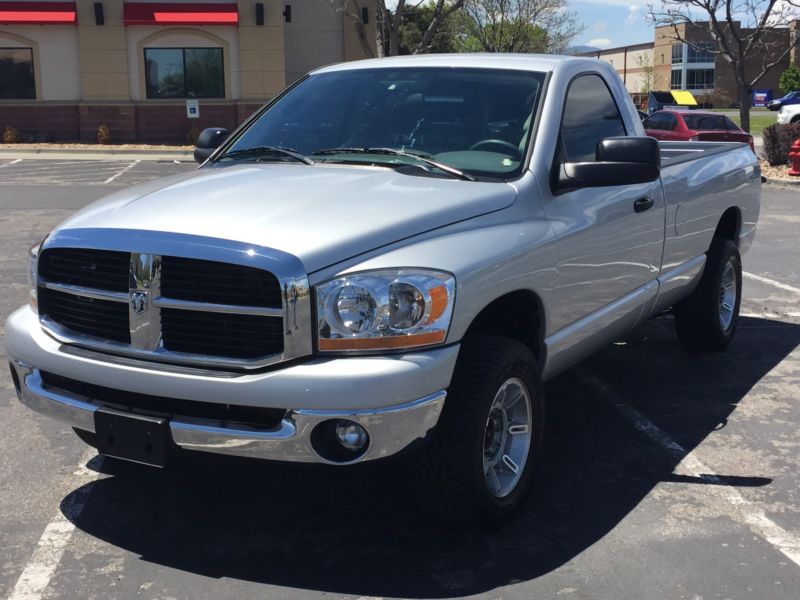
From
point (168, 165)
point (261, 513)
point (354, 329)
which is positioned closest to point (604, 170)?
point (354, 329)

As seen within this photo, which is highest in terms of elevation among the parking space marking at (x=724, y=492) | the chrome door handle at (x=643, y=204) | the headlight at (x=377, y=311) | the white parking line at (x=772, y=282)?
the chrome door handle at (x=643, y=204)

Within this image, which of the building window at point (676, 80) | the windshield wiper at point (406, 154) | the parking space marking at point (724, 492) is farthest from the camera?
the building window at point (676, 80)

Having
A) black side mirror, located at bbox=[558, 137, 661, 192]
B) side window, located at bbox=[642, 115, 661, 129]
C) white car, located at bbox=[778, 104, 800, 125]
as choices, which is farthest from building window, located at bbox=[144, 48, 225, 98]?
black side mirror, located at bbox=[558, 137, 661, 192]

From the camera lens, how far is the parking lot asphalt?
11.8 feet

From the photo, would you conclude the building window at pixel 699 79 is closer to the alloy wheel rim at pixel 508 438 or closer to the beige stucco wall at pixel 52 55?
the beige stucco wall at pixel 52 55

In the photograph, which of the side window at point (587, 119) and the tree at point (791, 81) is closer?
the side window at point (587, 119)

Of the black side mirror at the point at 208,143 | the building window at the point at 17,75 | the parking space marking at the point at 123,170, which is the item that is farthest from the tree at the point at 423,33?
the black side mirror at the point at 208,143

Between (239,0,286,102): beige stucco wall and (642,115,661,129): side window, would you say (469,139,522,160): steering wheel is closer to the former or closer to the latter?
(642,115,661,129): side window

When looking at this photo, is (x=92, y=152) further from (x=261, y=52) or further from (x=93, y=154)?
(x=261, y=52)

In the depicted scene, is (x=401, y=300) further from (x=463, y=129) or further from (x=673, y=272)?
(x=673, y=272)

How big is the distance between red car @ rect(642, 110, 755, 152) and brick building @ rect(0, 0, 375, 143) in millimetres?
13344

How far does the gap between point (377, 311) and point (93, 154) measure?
26127 mm

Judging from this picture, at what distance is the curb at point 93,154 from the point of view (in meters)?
26.8

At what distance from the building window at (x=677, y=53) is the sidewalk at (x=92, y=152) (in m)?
72.0
